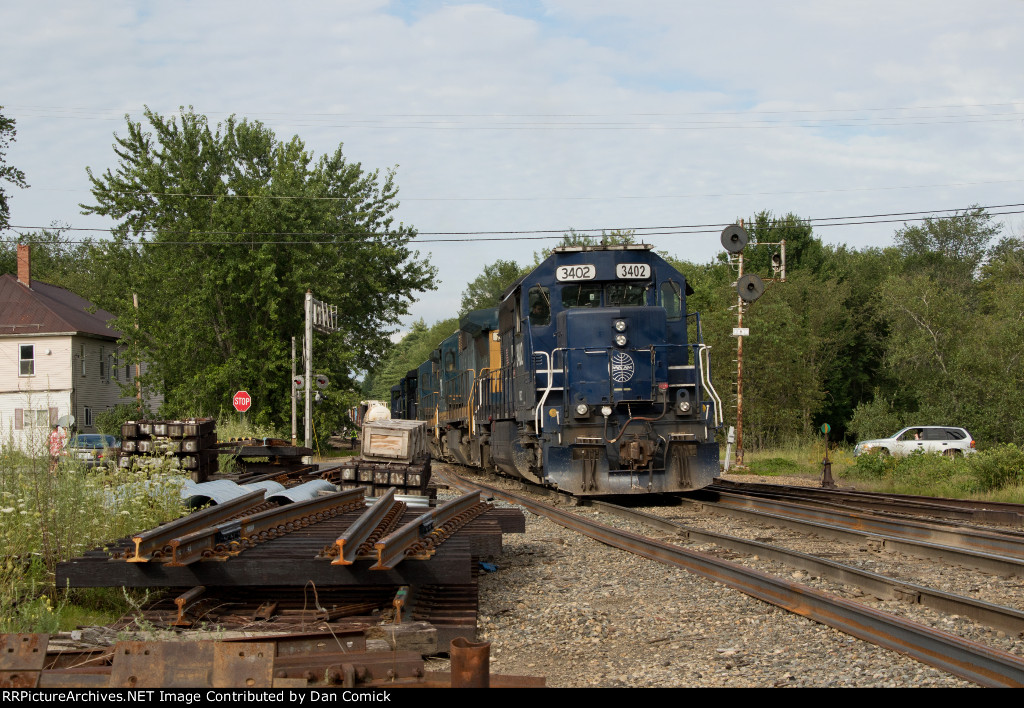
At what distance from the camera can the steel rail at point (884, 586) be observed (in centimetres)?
546

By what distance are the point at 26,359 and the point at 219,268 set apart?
14.7 m

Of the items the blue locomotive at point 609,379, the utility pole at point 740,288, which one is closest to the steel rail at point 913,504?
the blue locomotive at point 609,379

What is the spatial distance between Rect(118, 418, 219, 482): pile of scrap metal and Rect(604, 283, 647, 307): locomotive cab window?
6114 millimetres

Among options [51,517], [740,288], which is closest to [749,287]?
[740,288]

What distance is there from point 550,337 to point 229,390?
22.5 metres

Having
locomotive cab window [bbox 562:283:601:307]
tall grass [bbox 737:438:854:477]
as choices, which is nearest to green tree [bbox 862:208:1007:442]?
tall grass [bbox 737:438:854:477]

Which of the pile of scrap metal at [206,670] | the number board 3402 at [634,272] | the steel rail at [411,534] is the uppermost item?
the number board 3402 at [634,272]

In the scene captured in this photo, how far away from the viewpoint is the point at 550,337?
13266 millimetres

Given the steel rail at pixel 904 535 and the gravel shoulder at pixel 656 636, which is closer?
the gravel shoulder at pixel 656 636

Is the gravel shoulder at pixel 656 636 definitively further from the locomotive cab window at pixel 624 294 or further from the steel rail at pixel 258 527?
the locomotive cab window at pixel 624 294

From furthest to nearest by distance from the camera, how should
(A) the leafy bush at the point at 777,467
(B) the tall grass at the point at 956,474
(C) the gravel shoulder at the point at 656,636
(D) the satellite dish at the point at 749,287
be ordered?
(A) the leafy bush at the point at 777,467
(D) the satellite dish at the point at 749,287
(B) the tall grass at the point at 956,474
(C) the gravel shoulder at the point at 656,636

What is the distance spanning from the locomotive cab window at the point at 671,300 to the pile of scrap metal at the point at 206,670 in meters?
10.00

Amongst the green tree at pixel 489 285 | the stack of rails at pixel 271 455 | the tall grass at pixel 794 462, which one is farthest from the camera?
the green tree at pixel 489 285
